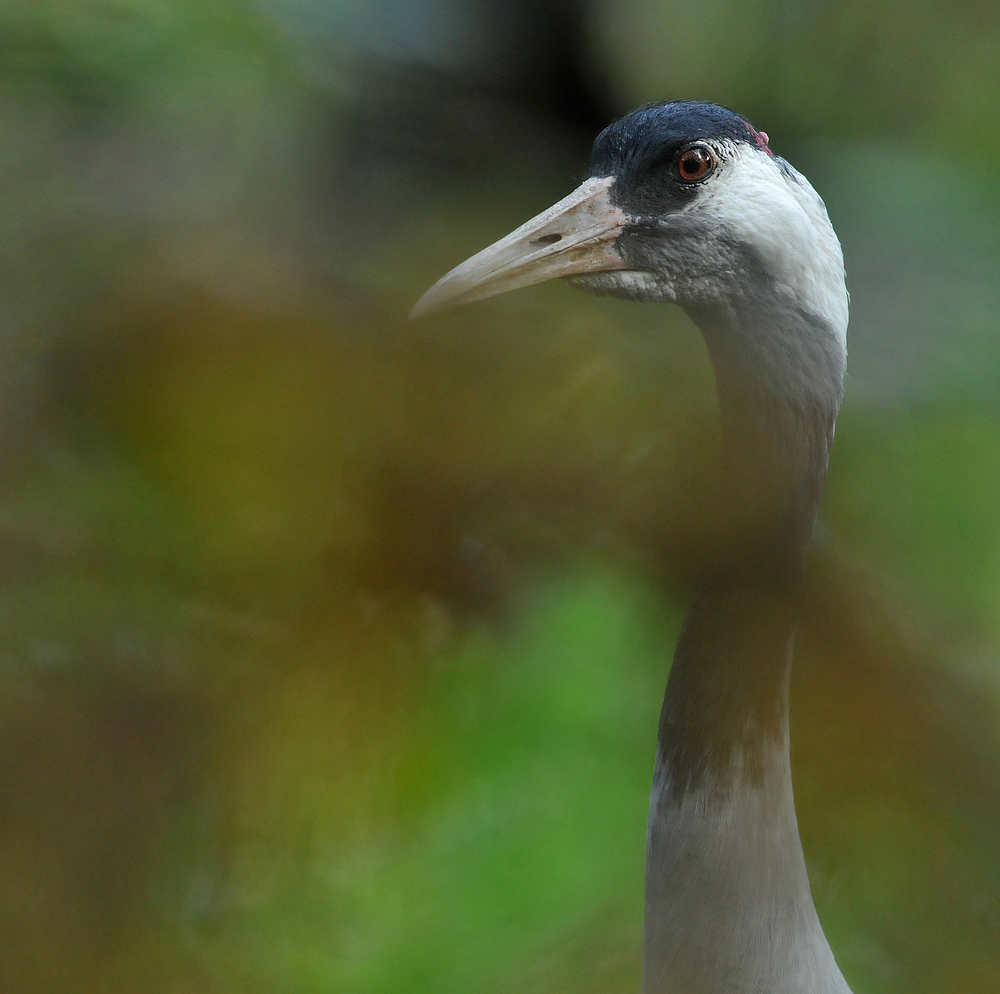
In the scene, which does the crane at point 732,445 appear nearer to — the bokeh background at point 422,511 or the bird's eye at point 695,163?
the bird's eye at point 695,163

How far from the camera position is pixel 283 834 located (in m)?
0.82

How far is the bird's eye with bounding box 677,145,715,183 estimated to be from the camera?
1.76ft

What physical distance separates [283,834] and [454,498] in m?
0.35

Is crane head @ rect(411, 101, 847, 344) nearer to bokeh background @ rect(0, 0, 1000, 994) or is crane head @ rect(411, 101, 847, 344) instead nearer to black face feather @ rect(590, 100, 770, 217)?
black face feather @ rect(590, 100, 770, 217)

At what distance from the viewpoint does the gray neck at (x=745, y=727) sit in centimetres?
57

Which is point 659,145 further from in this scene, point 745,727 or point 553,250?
point 745,727

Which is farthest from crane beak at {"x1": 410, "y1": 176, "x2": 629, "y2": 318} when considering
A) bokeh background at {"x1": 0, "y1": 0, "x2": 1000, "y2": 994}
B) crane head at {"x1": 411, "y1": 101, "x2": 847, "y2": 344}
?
bokeh background at {"x1": 0, "y1": 0, "x2": 1000, "y2": 994}

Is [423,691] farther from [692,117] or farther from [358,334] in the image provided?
[692,117]

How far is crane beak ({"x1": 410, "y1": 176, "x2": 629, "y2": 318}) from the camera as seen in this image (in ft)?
1.77

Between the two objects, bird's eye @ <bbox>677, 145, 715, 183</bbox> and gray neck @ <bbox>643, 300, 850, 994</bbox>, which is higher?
bird's eye @ <bbox>677, 145, 715, 183</bbox>

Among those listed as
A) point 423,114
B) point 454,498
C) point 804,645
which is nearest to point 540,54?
point 423,114

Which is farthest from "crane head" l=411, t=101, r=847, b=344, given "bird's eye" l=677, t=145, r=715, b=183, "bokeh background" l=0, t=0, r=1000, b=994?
"bokeh background" l=0, t=0, r=1000, b=994

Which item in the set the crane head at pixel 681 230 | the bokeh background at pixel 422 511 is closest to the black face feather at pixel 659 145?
the crane head at pixel 681 230

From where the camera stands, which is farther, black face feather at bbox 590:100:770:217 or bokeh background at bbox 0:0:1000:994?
bokeh background at bbox 0:0:1000:994
